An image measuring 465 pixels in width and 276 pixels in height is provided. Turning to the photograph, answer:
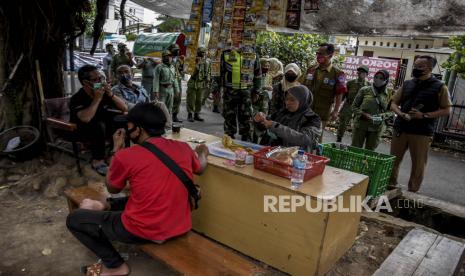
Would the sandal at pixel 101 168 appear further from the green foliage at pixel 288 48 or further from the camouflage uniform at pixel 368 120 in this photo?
the green foliage at pixel 288 48

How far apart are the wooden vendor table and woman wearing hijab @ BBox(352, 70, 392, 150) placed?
2.62m

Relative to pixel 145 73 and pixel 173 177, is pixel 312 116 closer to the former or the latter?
pixel 173 177

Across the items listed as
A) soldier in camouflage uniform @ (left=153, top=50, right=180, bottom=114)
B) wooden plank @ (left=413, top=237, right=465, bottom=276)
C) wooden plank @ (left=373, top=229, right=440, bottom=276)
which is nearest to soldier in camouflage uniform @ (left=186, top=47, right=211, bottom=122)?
soldier in camouflage uniform @ (left=153, top=50, right=180, bottom=114)

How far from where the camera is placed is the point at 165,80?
7.99 metres

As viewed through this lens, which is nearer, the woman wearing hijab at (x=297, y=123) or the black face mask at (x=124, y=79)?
the woman wearing hijab at (x=297, y=123)

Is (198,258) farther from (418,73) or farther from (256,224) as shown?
(418,73)

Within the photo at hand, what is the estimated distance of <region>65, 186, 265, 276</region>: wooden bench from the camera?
2328 mm

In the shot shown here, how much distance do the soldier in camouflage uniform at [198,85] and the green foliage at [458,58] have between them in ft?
18.8

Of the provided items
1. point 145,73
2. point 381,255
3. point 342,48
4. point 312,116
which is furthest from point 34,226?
point 342,48

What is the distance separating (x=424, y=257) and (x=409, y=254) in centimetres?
12

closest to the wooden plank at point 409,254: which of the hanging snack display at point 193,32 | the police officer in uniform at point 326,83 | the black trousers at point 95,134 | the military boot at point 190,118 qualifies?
the police officer in uniform at point 326,83

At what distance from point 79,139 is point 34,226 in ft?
4.87

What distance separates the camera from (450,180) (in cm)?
626

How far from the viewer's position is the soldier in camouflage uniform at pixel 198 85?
9188 millimetres
